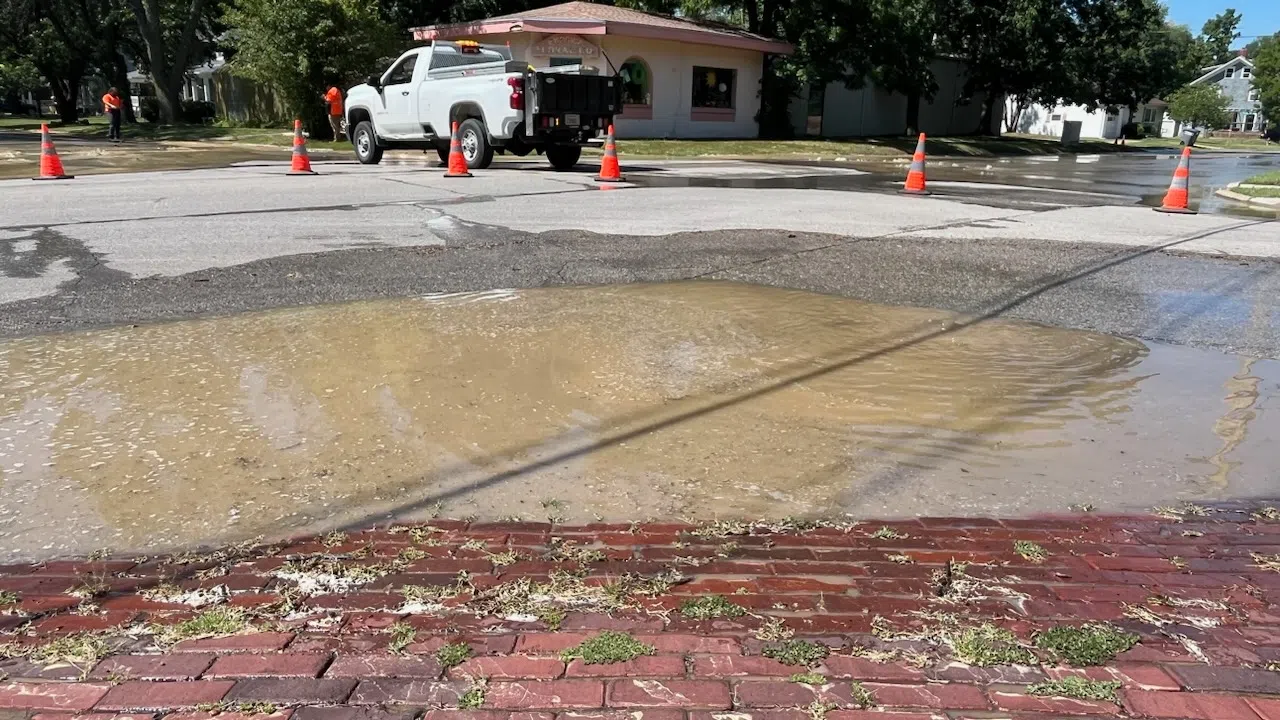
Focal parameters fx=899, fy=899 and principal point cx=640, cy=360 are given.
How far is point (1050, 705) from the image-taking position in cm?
244

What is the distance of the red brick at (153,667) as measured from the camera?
2488 mm

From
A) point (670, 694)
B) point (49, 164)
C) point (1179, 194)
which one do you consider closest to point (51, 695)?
point (670, 694)

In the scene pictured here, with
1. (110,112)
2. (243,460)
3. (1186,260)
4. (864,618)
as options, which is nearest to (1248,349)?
(1186,260)

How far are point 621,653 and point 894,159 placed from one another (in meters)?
28.9

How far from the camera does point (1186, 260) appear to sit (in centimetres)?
882

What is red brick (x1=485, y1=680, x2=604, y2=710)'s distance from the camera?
2400 mm

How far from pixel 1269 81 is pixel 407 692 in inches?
4032

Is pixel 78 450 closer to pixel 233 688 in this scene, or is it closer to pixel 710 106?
pixel 233 688

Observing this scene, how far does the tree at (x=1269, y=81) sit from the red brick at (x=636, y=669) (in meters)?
97.4

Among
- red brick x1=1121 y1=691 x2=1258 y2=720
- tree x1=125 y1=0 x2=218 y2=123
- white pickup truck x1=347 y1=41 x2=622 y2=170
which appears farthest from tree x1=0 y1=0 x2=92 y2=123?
red brick x1=1121 y1=691 x2=1258 y2=720

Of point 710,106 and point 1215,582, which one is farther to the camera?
point 710,106

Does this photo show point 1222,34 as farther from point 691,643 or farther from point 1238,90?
point 691,643

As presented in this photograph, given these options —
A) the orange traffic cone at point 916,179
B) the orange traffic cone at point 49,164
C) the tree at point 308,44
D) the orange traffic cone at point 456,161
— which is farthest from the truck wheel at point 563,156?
A: the tree at point 308,44

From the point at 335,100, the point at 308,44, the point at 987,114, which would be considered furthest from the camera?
the point at 987,114
